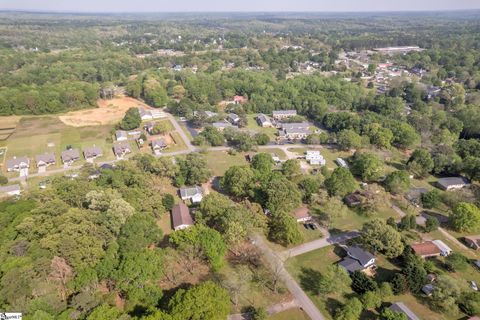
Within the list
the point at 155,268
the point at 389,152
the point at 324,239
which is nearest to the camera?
the point at 155,268

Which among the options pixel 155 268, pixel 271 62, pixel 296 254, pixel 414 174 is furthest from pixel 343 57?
pixel 155 268

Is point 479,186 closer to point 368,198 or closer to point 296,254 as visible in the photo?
point 368,198

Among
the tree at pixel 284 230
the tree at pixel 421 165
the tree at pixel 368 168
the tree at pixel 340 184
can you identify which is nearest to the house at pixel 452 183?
the tree at pixel 421 165

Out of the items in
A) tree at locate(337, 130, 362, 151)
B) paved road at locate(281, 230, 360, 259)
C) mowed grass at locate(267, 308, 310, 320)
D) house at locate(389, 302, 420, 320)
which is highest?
tree at locate(337, 130, 362, 151)

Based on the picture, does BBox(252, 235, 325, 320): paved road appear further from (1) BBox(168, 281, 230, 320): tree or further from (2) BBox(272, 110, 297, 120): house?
(2) BBox(272, 110, 297, 120): house

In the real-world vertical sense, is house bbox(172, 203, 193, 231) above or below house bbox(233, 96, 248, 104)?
below

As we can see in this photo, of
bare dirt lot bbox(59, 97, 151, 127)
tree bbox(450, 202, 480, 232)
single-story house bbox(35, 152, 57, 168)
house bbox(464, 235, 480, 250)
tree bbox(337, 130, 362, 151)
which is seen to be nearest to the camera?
house bbox(464, 235, 480, 250)

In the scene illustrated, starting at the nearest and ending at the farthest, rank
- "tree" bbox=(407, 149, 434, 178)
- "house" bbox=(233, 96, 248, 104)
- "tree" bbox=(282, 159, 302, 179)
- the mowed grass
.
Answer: the mowed grass, "tree" bbox=(282, 159, 302, 179), "tree" bbox=(407, 149, 434, 178), "house" bbox=(233, 96, 248, 104)

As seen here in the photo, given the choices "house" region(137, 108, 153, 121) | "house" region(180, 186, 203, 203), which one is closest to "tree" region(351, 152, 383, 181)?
"house" region(180, 186, 203, 203)

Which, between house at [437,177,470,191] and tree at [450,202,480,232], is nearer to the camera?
tree at [450,202,480,232]
